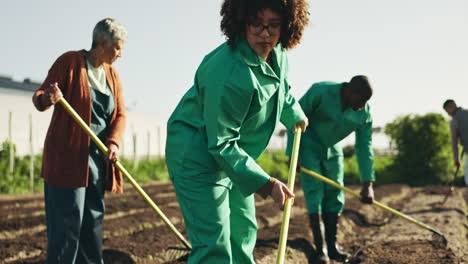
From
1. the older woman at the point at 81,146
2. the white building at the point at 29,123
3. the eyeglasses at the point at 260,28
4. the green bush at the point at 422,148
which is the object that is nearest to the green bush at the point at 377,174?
the green bush at the point at 422,148

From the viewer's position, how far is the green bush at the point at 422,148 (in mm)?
12453

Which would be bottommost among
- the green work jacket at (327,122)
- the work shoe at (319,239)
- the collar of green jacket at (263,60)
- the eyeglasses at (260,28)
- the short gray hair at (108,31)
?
the work shoe at (319,239)

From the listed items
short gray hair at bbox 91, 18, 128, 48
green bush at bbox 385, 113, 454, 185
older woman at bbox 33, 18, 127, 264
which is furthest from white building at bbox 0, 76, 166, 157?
short gray hair at bbox 91, 18, 128, 48

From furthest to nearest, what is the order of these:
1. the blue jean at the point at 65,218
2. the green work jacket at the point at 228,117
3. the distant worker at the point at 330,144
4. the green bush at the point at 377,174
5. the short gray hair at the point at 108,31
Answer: the green bush at the point at 377,174 < the distant worker at the point at 330,144 < the short gray hair at the point at 108,31 < the blue jean at the point at 65,218 < the green work jacket at the point at 228,117

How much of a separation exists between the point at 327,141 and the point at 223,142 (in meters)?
2.49

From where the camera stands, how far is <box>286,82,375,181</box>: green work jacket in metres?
4.15

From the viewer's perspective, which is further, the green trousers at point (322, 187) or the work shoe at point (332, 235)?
the work shoe at point (332, 235)

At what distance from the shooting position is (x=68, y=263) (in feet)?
9.19

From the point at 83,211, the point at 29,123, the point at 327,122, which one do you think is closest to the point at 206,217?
the point at 83,211

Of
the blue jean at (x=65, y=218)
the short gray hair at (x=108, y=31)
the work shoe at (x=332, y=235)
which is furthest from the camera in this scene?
the work shoe at (x=332, y=235)

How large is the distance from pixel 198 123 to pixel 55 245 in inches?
50.2

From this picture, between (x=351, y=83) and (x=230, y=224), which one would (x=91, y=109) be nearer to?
(x=230, y=224)

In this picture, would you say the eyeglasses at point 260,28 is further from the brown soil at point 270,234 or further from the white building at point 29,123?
the white building at point 29,123

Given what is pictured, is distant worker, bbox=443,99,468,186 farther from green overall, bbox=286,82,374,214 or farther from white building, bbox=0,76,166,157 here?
white building, bbox=0,76,166,157
